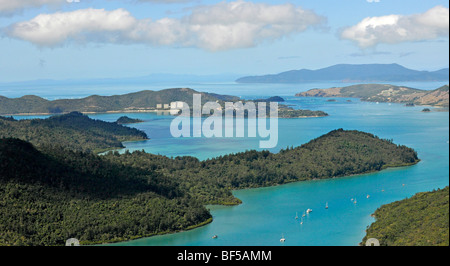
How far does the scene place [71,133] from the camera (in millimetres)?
64625

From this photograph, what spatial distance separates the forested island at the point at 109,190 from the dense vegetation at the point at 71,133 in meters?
22.1

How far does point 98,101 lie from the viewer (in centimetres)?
12050

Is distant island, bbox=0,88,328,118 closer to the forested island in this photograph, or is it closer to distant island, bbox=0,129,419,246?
the forested island

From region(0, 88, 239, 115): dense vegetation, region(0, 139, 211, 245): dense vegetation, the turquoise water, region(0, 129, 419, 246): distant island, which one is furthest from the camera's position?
region(0, 88, 239, 115): dense vegetation

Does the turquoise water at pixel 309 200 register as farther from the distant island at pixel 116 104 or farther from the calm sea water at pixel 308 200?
the distant island at pixel 116 104

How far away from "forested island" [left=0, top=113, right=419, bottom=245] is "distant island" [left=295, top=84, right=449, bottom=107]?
192 feet

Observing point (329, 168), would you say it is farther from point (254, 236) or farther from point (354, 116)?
point (354, 116)

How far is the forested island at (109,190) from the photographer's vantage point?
975 inches

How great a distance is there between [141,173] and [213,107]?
7848cm

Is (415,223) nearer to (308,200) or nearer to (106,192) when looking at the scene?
(308,200)

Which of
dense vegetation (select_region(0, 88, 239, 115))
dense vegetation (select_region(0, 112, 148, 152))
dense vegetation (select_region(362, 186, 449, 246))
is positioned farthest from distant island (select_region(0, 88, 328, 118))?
dense vegetation (select_region(362, 186, 449, 246))

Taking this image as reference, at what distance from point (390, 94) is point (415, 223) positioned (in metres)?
115

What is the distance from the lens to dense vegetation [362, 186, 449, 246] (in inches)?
784
